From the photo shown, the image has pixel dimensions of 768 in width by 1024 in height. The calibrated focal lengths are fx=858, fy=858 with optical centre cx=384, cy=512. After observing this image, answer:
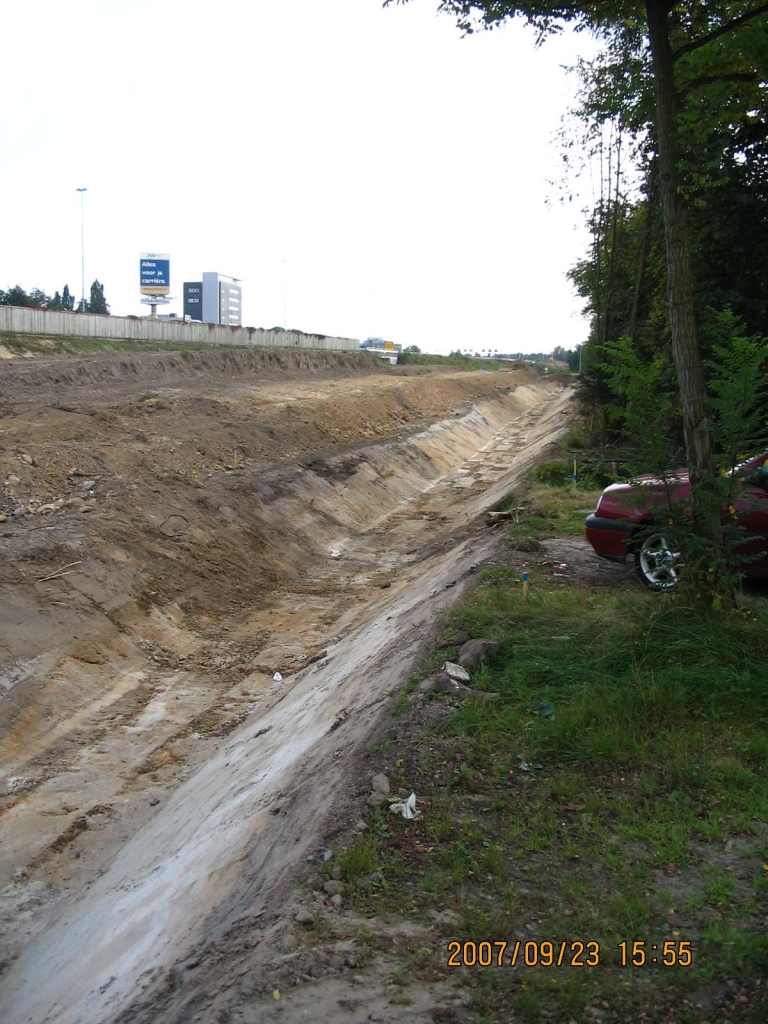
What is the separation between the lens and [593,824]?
449 cm

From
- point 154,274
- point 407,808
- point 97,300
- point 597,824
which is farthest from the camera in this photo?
point 97,300

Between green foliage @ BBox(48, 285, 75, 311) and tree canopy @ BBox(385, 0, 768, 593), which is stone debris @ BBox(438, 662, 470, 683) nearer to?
tree canopy @ BBox(385, 0, 768, 593)

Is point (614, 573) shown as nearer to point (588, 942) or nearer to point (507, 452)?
point (588, 942)

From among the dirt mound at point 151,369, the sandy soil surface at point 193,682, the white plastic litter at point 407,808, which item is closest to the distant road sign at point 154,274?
the dirt mound at point 151,369

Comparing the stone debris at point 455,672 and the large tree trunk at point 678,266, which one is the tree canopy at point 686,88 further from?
the stone debris at point 455,672

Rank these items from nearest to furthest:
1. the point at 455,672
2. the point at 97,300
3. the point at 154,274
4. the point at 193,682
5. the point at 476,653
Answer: the point at 455,672 → the point at 476,653 → the point at 193,682 → the point at 154,274 → the point at 97,300

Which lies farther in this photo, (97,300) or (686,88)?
(97,300)

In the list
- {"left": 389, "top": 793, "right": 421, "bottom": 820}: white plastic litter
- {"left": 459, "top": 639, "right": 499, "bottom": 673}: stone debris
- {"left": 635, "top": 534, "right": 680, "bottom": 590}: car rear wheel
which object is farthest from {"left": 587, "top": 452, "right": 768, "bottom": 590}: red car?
{"left": 389, "top": 793, "right": 421, "bottom": 820}: white plastic litter

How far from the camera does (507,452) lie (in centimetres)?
3353

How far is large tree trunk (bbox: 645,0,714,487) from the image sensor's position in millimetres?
A: 6672
